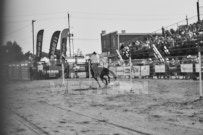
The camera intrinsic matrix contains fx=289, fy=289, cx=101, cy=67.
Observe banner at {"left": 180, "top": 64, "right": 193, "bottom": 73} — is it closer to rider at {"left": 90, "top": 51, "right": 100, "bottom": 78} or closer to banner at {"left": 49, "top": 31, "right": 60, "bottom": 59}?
rider at {"left": 90, "top": 51, "right": 100, "bottom": 78}

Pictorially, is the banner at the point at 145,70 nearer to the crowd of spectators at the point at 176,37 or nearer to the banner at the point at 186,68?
the crowd of spectators at the point at 176,37

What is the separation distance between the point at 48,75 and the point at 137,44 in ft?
35.9

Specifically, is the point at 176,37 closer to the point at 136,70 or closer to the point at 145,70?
the point at 145,70

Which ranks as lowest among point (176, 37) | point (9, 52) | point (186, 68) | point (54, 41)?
point (186, 68)

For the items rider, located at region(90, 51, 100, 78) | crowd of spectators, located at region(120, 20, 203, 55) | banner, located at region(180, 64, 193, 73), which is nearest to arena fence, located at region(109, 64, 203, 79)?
banner, located at region(180, 64, 193, 73)

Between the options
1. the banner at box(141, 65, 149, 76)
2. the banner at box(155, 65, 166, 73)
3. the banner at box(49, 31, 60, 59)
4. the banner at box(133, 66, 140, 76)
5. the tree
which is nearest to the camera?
the tree

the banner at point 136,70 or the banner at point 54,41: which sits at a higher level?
the banner at point 54,41

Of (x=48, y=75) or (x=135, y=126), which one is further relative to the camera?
(x=48, y=75)

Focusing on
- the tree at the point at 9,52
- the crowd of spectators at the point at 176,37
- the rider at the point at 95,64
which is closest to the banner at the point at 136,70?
the crowd of spectators at the point at 176,37

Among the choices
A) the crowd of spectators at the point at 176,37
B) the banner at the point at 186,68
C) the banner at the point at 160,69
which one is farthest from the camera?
the crowd of spectators at the point at 176,37

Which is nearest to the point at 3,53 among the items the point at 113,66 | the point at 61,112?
the point at 61,112

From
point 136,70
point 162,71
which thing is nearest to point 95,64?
point 162,71

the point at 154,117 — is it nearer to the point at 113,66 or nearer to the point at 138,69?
the point at 138,69

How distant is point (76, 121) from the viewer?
6.41 meters
